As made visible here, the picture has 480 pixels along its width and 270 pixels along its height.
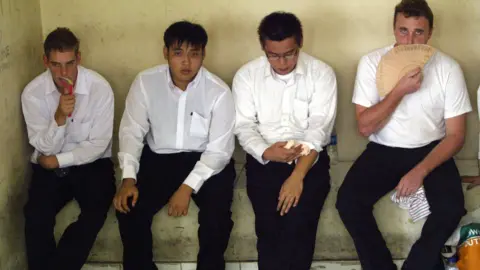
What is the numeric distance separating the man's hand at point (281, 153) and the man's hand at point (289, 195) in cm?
13

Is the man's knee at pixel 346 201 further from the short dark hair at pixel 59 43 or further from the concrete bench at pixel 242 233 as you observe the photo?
the short dark hair at pixel 59 43

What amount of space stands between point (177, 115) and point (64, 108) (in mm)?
530

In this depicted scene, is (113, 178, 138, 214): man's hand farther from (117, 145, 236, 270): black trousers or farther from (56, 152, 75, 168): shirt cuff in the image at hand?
(56, 152, 75, 168): shirt cuff

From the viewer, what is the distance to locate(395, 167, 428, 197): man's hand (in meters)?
3.04

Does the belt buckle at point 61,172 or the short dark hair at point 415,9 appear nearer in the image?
the short dark hair at point 415,9

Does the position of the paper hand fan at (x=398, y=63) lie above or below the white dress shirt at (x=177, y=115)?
above

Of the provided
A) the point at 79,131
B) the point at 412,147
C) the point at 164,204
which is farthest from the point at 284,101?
the point at 79,131

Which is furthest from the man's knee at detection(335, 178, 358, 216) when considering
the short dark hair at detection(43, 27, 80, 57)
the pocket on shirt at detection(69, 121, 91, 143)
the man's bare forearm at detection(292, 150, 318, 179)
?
the short dark hair at detection(43, 27, 80, 57)

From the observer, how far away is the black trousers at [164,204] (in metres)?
3.04

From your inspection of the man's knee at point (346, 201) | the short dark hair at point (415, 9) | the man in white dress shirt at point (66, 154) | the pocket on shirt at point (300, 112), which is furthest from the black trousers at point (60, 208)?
the short dark hair at point (415, 9)

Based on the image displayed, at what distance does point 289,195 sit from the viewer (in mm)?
3002

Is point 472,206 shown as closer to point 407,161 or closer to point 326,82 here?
point 407,161

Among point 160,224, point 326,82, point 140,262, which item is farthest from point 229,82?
point 140,262

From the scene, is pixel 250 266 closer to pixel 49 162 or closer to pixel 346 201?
pixel 346 201
